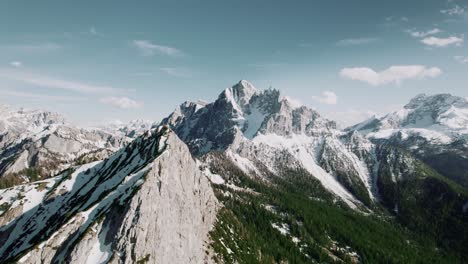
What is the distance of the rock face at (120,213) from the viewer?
100 metres

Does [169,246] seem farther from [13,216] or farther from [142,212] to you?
[13,216]

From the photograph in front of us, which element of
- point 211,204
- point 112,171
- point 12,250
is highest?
point 112,171

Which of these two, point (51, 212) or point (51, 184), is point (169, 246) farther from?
point (51, 184)

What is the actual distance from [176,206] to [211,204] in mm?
41282

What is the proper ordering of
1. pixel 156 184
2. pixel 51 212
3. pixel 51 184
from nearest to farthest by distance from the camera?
pixel 156 184 < pixel 51 212 < pixel 51 184

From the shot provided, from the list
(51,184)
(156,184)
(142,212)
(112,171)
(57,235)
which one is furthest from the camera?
(51,184)

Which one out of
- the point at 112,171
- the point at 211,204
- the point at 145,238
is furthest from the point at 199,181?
the point at 145,238

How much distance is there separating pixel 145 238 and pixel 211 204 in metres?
62.9

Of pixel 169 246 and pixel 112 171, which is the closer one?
pixel 169 246

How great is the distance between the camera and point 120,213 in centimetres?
10744

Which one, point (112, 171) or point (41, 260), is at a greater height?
point (112, 171)

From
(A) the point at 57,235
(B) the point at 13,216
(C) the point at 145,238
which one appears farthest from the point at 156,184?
(B) the point at 13,216

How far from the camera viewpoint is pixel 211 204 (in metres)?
167

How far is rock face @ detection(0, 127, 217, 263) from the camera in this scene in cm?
10038
